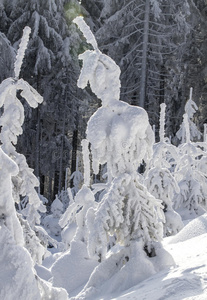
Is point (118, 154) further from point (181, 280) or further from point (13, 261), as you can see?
point (13, 261)

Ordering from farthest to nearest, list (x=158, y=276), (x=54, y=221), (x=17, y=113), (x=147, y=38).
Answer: (x=54, y=221) → (x=147, y=38) → (x=17, y=113) → (x=158, y=276)

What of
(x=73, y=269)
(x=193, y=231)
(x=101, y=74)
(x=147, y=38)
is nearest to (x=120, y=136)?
(x=101, y=74)

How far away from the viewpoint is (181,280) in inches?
182

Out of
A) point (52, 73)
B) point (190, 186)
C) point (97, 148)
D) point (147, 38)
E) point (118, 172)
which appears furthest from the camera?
point (52, 73)

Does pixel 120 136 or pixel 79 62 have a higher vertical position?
pixel 79 62

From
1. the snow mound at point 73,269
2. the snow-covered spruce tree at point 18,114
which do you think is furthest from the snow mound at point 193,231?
the snow-covered spruce tree at point 18,114

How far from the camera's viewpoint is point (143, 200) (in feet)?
20.3

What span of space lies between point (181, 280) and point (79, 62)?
24.0 m

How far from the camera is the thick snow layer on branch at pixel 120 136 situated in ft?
19.6

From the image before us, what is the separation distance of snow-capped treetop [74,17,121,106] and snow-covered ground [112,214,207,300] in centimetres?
225

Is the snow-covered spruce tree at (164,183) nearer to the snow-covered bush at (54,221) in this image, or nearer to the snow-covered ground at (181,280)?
the snow-covered ground at (181,280)

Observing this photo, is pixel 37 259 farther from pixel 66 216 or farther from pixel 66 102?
pixel 66 102

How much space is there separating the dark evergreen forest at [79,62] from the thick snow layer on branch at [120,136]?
43.2 feet

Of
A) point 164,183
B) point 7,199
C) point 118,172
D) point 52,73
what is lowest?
point 164,183
